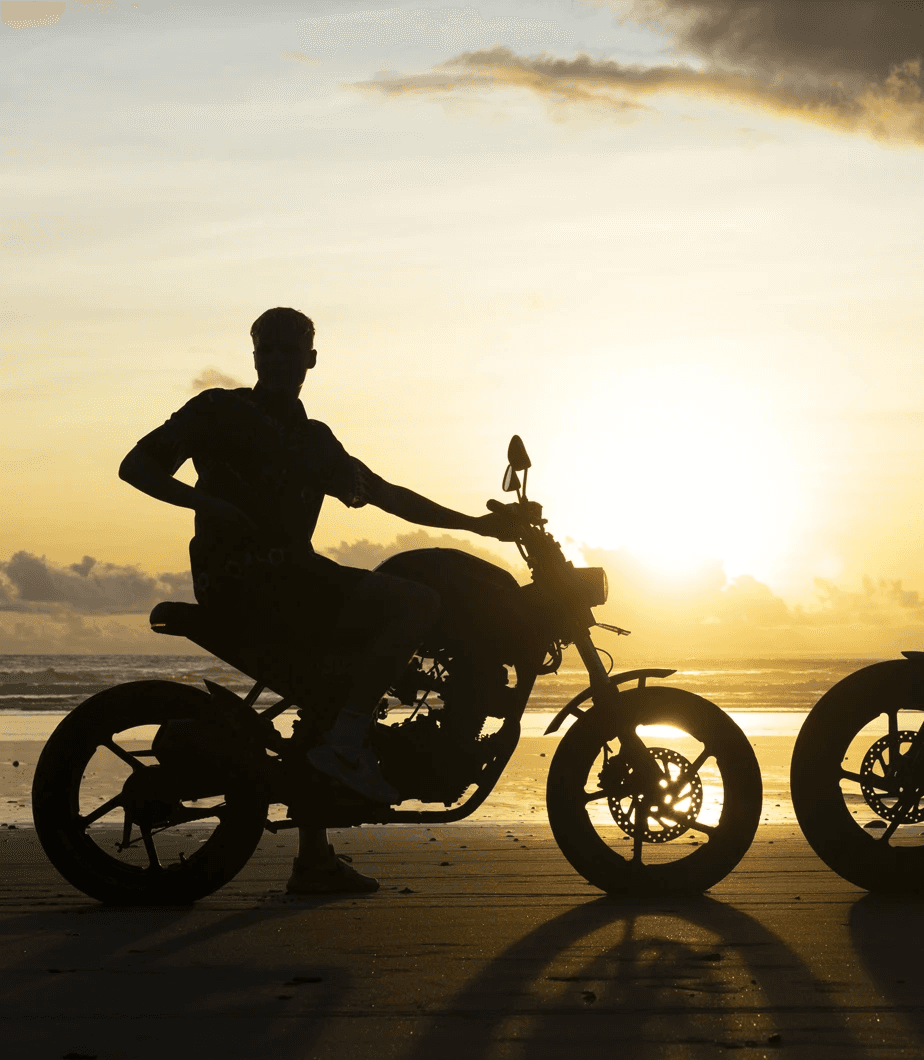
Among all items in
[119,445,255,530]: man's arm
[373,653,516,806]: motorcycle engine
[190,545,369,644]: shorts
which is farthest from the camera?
[373,653,516,806]: motorcycle engine

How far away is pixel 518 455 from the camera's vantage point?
18.1ft

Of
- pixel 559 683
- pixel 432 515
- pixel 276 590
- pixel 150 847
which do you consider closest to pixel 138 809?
pixel 150 847

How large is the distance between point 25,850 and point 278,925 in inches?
102

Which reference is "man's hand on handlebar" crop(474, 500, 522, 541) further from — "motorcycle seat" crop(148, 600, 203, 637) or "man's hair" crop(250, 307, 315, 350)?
"motorcycle seat" crop(148, 600, 203, 637)

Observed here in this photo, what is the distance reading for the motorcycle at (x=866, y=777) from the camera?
5285 mm

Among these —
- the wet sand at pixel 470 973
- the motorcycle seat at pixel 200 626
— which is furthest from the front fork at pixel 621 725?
the motorcycle seat at pixel 200 626

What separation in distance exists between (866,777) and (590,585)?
1376 mm

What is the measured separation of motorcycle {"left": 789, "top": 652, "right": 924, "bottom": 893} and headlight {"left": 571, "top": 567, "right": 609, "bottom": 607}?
0.99 meters

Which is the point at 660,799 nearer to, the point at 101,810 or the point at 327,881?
the point at 327,881

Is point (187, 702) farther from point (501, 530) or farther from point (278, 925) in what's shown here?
point (501, 530)

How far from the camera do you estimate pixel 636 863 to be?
5270mm

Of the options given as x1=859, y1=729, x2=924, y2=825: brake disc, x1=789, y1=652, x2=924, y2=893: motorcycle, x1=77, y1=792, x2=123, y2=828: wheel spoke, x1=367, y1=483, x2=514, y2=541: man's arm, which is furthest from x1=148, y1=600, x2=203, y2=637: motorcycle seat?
x1=859, y1=729, x2=924, y2=825: brake disc

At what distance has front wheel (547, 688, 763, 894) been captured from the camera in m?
5.25

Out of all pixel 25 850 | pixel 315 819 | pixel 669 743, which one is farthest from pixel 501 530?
pixel 669 743
